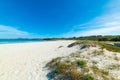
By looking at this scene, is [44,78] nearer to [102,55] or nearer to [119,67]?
[119,67]

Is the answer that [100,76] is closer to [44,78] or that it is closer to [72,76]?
[72,76]

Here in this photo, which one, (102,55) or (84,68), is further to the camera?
(102,55)

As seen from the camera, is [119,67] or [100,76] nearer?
[100,76]

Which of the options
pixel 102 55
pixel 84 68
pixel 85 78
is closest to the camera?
pixel 85 78

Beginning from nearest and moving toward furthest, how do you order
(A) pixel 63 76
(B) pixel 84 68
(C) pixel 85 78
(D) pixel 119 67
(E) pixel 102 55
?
1. (C) pixel 85 78
2. (A) pixel 63 76
3. (B) pixel 84 68
4. (D) pixel 119 67
5. (E) pixel 102 55

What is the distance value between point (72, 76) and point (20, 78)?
3.41 metres

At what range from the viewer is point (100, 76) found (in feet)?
23.3

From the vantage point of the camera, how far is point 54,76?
7848 millimetres

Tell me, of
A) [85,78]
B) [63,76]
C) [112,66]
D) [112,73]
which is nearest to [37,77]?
[63,76]

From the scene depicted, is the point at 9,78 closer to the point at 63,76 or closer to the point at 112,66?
the point at 63,76

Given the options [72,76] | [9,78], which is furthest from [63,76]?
[9,78]

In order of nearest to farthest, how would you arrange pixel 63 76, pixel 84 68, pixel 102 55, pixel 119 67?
pixel 63 76 < pixel 84 68 < pixel 119 67 < pixel 102 55

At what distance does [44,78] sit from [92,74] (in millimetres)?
3038

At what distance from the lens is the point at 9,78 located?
25.9ft
